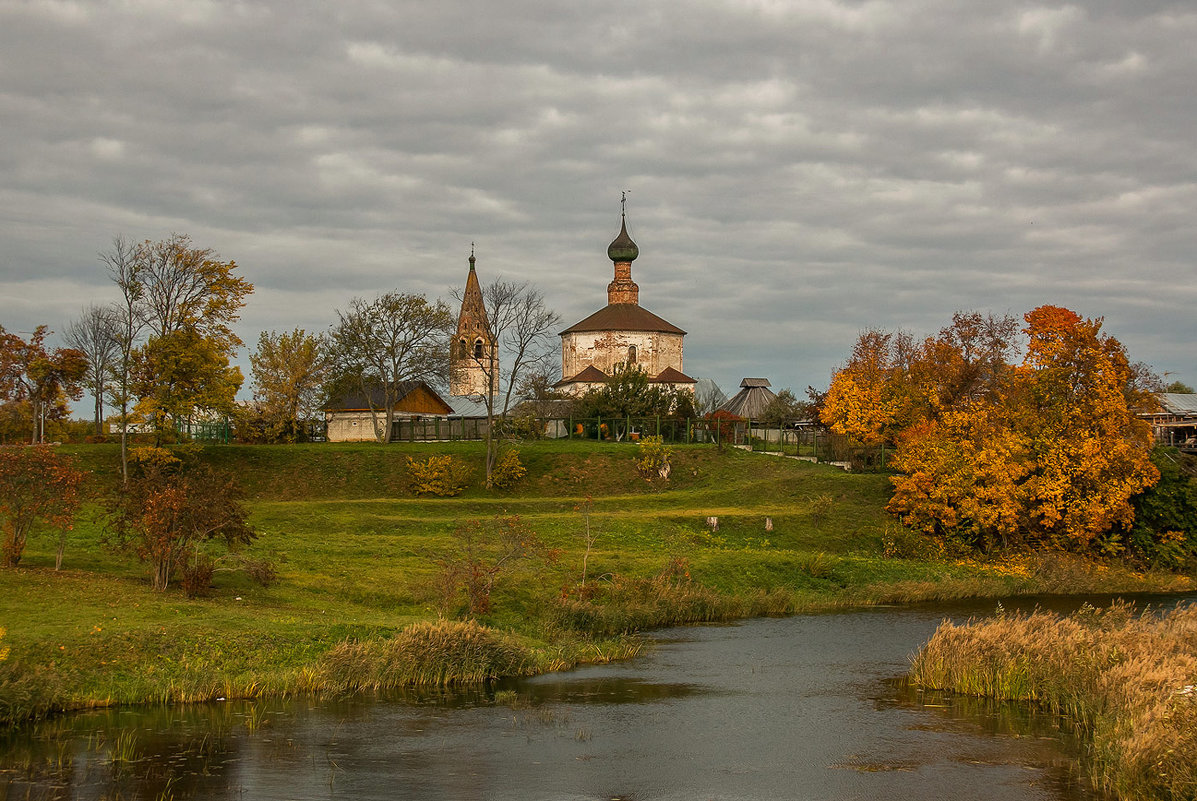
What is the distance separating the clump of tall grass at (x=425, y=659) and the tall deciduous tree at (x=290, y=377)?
Answer: 55.6 meters

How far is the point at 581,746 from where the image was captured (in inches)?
672

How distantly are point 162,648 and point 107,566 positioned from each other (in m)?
7.98

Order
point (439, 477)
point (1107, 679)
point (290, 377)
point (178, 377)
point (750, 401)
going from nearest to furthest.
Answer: point (1107, 679) → point (178, 377) → point (439, 477) → point (290, 377) → point (750, 401)

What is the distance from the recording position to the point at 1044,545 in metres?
42.9

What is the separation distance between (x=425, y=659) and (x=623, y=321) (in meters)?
74.9

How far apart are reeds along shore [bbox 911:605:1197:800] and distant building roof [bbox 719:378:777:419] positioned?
71.2 m

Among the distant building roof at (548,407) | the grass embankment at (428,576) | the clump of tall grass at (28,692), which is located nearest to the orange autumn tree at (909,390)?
the grass embankment at (428,576)

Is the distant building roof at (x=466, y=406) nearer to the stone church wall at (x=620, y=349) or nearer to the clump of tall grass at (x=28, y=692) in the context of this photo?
the stone church wall at (x=620, y=349)

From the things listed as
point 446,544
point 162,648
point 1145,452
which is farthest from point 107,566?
point 1145,452

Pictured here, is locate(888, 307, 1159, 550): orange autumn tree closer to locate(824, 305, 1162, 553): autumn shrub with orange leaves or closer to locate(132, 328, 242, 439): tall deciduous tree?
locate(824, 305, 1162, 553): autumn shrub with orange leaves

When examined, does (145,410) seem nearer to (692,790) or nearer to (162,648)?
(162,648)

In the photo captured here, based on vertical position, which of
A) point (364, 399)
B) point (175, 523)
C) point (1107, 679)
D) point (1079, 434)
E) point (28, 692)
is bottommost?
point (28, 692)

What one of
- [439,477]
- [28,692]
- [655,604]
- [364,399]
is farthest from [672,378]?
[28,692]

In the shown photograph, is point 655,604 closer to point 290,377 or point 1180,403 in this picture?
point 290,377
